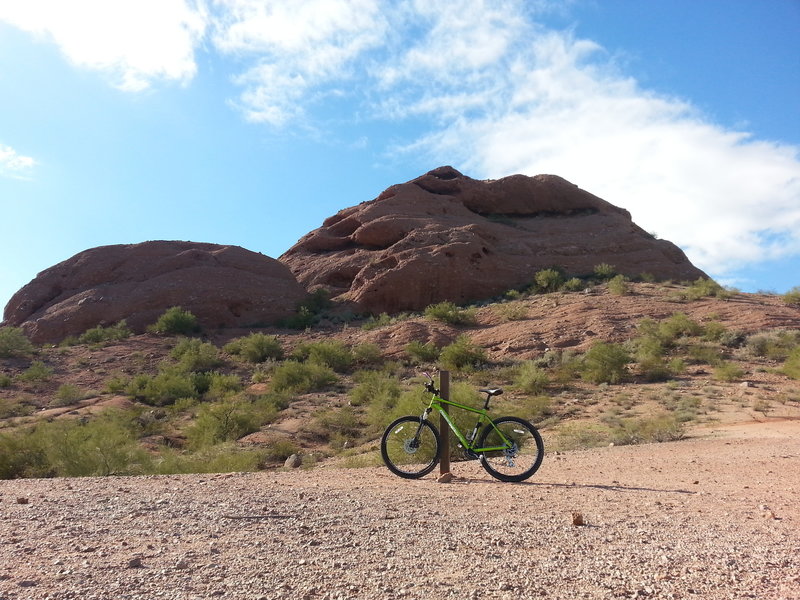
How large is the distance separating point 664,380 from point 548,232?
2456 centimetres

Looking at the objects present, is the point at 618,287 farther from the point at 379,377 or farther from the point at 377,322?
the point at 379,377

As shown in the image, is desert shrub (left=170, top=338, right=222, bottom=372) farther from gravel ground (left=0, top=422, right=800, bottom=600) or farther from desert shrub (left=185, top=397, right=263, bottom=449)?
gravel ground (left=0, top=422, right=800, bottom=600)

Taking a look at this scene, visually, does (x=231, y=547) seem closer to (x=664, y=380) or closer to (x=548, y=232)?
(x=664, y=380)

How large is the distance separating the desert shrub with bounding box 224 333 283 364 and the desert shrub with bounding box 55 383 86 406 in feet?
23.4

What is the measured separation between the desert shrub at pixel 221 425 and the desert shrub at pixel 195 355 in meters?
9.23

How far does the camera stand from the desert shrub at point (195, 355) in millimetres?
25828

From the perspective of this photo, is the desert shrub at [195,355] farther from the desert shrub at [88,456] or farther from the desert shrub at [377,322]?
the desert shrub at [88,456]

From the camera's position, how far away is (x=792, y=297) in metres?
27.8

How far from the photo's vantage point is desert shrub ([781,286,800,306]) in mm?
27222

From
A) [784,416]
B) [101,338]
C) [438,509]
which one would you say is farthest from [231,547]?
[101,338]

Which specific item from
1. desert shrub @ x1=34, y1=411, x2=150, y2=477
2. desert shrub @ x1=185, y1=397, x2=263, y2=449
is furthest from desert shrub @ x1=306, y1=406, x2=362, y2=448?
desert shrub @ x1=34, y1=411, x2=150, y2=477

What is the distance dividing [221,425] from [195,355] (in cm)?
1205

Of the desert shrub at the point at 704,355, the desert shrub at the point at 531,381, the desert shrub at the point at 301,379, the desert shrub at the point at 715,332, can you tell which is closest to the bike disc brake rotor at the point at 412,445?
the desert shrub at the point at 531,381

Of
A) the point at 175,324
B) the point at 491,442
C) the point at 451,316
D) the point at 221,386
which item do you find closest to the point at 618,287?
the point at 451,316
